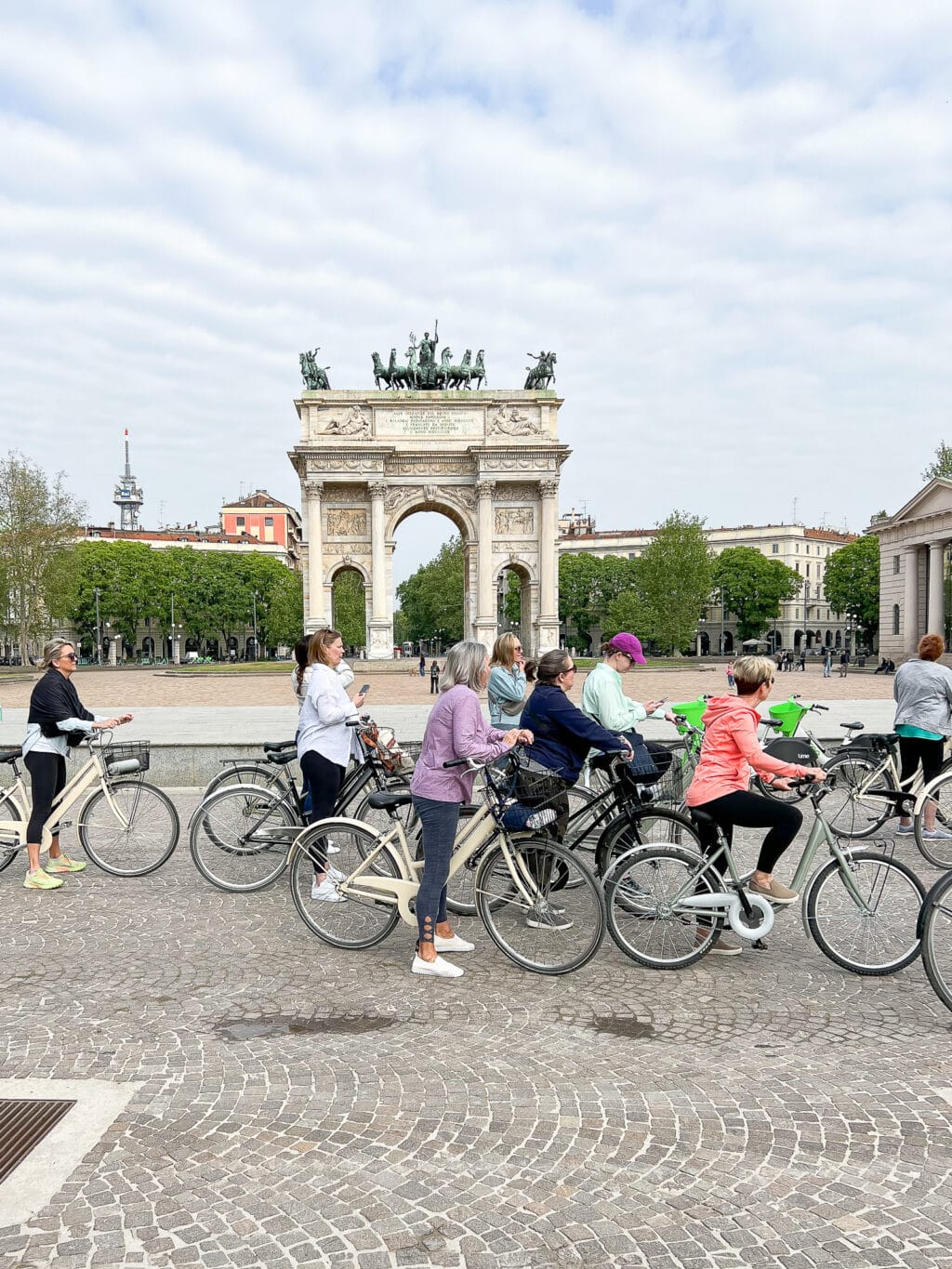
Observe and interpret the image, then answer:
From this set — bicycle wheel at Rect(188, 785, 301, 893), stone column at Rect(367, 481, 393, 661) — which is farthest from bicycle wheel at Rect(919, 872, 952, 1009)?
stone column at Rect(367, 481, 393, 661)

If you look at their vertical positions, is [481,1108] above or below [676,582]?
below

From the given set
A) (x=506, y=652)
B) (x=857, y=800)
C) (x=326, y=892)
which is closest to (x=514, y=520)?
(x=506, y=652)

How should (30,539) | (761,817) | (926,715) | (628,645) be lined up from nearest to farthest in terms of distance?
(761,817) → (628,645) → (926,715) → (30,539)

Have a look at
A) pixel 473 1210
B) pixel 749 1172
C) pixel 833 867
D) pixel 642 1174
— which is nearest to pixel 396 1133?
pixel 473 1210

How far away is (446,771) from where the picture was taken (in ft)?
19.2

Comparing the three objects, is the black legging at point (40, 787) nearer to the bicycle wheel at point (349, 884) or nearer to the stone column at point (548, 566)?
the bicycle wheel at point (349, 884)

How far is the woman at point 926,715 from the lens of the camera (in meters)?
9.30

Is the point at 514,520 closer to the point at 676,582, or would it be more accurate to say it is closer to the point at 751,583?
the point at 676,582

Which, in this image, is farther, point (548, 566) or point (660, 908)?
point (548, 566)

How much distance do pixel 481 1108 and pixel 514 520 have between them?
5250cm

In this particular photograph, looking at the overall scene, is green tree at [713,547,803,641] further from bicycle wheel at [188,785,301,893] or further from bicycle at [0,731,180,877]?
bicycle wheel at [188,785,301,893]

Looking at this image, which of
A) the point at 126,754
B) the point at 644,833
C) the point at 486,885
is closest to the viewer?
the point at 486,885

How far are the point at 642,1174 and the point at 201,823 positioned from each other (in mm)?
5402

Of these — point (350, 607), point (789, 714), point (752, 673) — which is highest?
point (350, 607)
